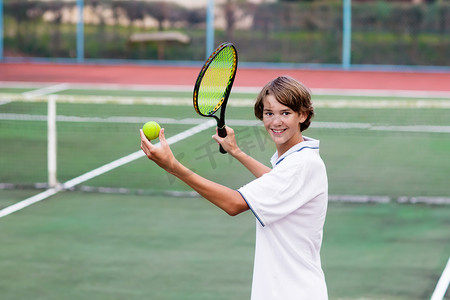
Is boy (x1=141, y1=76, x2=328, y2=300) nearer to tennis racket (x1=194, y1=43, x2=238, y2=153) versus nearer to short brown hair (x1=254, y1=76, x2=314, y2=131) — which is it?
short brown hair (x1=254, y1=76, x2=314, y2=131)

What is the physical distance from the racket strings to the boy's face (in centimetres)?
73

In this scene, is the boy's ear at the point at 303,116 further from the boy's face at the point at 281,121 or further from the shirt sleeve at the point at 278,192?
the shirt sleeve at the point at 278,192

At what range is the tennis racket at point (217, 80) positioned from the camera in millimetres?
3875

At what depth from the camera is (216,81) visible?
4.17 meters

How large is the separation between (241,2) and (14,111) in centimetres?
1132

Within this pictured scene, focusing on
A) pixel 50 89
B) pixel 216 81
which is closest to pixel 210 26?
pixel 50 89

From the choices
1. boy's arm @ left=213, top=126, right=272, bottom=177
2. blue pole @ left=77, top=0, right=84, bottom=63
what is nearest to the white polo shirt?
boy's arm @ left=213, top=126, right=272, bottom=177

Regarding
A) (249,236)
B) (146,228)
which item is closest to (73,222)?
(146,228)

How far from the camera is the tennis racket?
3875 mm

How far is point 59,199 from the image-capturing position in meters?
8.68

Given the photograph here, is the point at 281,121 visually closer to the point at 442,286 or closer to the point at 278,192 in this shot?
the point at 278,192

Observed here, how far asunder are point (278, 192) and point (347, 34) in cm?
2142

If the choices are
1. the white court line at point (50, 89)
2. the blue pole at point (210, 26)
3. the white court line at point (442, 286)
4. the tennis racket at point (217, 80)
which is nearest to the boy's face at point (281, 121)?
the tennis racket at point (217, 80)

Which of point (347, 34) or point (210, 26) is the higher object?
point (210, 26)
